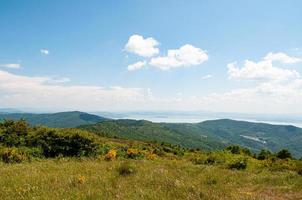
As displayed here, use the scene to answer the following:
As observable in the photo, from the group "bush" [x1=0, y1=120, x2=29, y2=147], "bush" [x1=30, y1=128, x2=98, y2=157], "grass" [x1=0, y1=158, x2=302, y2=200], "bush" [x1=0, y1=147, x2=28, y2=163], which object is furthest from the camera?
"bush" [x1=0, y1=120, x2=29, y2=147]

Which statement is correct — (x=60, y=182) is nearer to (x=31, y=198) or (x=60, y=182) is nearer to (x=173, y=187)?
(x=31, y=198)

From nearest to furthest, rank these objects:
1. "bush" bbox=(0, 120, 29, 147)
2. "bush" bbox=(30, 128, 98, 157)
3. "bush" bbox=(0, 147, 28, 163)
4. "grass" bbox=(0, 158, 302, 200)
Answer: "grass" bbox=(0, 158, 302, 200) → "bush" bbox=(0, 147, 28, 163) → "bush" bbox=(30, 128, 98, 157) → "bush" bbox=(0, 120, 29, 147)

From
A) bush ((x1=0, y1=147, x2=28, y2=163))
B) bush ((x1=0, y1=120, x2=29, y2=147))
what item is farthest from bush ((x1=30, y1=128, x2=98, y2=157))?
bush ((x1=0, y1=147, x2=28, y2=163))

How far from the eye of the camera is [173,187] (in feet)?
25.9

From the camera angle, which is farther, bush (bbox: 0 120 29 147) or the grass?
bush (bbox: 0 120 29 147)

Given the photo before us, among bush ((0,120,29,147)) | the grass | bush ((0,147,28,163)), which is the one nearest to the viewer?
the grass

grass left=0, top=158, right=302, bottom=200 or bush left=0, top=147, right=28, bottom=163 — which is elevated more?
grass left=0, top=158, right=302, bottom=200

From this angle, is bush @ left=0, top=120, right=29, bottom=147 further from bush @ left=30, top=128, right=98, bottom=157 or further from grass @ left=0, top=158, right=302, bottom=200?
grass @ left=0, top=158, right=302, bottom=200

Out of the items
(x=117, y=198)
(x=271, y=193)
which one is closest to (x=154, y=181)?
(x=117, y=198)

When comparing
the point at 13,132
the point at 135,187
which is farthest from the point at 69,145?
the point at 135,187

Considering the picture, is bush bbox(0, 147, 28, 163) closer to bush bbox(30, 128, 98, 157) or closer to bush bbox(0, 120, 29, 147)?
bush bbox(30, 128, 98, 157)

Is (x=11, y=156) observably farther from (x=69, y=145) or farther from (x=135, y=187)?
(x=135, y=187)

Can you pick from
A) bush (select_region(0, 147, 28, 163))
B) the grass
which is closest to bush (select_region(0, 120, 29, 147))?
bush (select_region(0, 147, 28, 163))

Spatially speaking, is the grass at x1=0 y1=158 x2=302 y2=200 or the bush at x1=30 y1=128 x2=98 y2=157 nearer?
the grass at x1=0 y1=158 x2=302 y2=200
